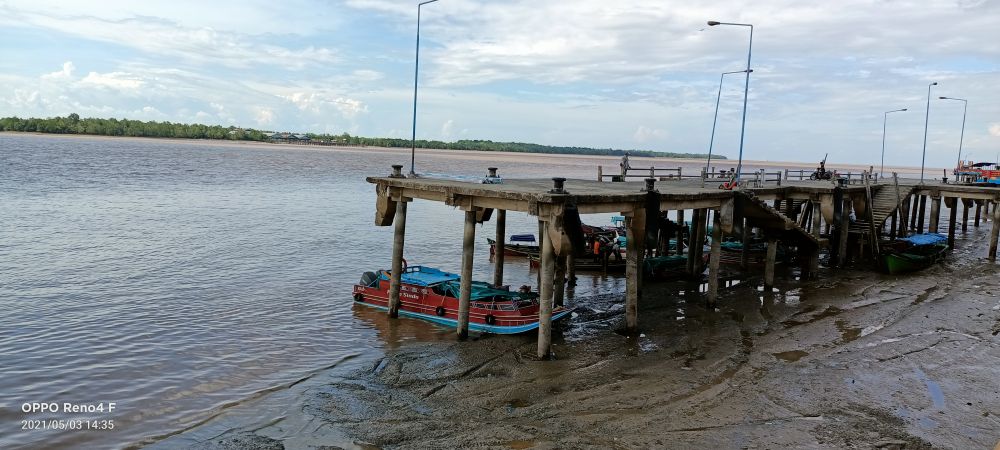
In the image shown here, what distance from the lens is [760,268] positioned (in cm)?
2848

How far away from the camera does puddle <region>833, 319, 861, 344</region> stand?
1802cm

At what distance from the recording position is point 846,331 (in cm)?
1877

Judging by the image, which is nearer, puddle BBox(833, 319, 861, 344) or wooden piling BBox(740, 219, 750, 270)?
puddle BBox(833, 319, 861, 344)

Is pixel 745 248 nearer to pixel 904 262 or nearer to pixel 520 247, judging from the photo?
pixel 904 262

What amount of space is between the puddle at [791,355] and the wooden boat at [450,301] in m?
5.47

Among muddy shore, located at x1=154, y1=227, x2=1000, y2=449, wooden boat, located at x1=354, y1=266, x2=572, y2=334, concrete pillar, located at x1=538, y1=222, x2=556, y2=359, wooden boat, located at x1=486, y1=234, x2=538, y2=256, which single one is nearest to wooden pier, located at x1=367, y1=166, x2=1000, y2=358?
concrete pillar, located at x1=538, y1=222, x2=556, y2=359

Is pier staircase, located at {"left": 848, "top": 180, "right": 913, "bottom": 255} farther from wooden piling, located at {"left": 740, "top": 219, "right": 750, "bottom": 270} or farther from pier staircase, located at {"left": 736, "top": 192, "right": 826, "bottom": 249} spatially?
wooden piling, located at {"left": 740, "top": 219, "right": 750, "bottom": 270}

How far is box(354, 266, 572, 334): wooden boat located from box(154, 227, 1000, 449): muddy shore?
0.49 m

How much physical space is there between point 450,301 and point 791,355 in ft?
28.7

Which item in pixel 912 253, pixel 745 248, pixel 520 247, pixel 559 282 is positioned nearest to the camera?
pixel 559 282

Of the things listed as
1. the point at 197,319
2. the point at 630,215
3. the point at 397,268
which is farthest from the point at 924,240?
the point at 197,319

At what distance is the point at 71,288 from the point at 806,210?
1301 inches

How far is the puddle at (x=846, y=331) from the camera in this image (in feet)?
59.1

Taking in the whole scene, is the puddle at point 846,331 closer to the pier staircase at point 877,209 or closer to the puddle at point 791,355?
the puddle at point 791,355
